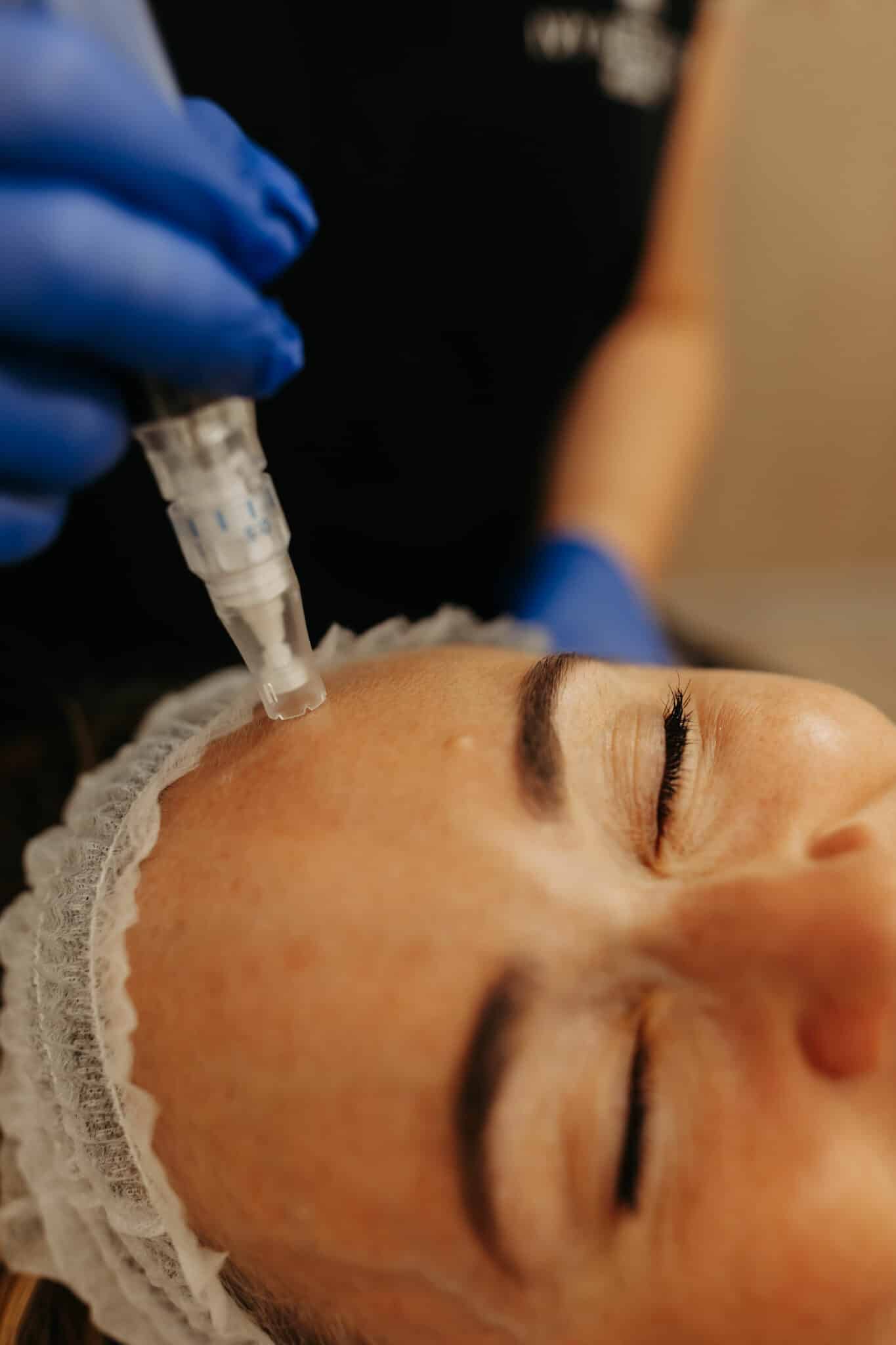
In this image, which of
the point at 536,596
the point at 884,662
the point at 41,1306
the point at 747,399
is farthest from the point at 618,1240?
the point at 747,399

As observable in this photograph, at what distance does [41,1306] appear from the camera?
0.77 metres

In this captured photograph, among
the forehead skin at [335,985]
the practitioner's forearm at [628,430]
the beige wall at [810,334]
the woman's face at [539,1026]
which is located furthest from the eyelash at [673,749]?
the beige wall at [810,334]

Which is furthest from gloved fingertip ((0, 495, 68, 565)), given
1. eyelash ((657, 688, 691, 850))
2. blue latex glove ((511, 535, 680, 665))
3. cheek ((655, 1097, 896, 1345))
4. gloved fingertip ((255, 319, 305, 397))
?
blue latex glove ((511, 535, 680, 665))

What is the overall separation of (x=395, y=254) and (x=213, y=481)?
2.29ft

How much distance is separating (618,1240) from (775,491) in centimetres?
183

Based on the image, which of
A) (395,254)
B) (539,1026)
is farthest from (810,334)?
(539,1026)

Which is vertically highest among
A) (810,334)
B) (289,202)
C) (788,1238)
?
(289,202)

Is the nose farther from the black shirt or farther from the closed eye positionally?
the black shirt

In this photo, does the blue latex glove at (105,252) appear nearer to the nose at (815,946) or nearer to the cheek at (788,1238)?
the nose at (815,946)

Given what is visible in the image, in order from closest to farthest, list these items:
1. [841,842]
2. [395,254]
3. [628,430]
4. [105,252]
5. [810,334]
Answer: [105,252] → [841,842] → [395,254] → [628,430] → [810,334]

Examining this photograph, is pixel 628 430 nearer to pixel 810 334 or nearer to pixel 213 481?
pixel 810 334

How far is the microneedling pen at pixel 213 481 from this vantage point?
54cm

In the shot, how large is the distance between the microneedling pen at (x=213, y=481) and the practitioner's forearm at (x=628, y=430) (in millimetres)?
867

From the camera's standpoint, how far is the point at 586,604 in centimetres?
127
